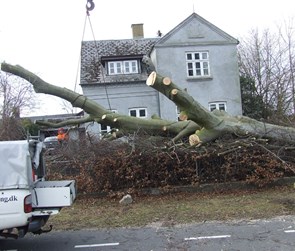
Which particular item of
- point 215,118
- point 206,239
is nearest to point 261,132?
point 215,118

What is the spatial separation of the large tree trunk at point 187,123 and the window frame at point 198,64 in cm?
1476

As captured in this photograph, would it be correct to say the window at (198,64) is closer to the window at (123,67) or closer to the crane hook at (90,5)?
the window at (123,67)

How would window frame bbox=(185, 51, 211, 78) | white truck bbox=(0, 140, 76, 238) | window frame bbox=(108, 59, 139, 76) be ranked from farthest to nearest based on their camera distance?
window frame bbox=(108, 59, 139, 76), window frame bbox=(185, 51, 211, 78), white truck bbox=(0, 140, 76, 238)

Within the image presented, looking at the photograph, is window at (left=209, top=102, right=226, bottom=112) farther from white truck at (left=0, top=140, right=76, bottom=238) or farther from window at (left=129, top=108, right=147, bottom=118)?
white truck at (left=0, top=140, right=76, bottom=238)

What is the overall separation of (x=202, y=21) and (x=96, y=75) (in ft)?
26.3

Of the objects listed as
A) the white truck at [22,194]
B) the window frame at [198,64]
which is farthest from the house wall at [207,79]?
the white truck at [22,194]

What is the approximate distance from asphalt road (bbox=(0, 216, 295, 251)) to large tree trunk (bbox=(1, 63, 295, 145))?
3497 mm

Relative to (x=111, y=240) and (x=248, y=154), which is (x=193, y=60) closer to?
(x=248, y=154)

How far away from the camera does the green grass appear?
8723mm

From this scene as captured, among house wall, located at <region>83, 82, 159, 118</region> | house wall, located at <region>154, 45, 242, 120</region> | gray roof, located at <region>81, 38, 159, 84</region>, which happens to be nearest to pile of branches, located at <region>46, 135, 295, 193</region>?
house wall, located at <region>154, 45, 242, 120</region>

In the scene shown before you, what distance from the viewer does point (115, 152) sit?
11.7 meters

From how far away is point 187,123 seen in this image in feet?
40.4

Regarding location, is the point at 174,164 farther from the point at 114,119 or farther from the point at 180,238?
the point at 180,238

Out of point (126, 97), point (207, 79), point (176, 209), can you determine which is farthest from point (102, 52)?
point (176, 209)
